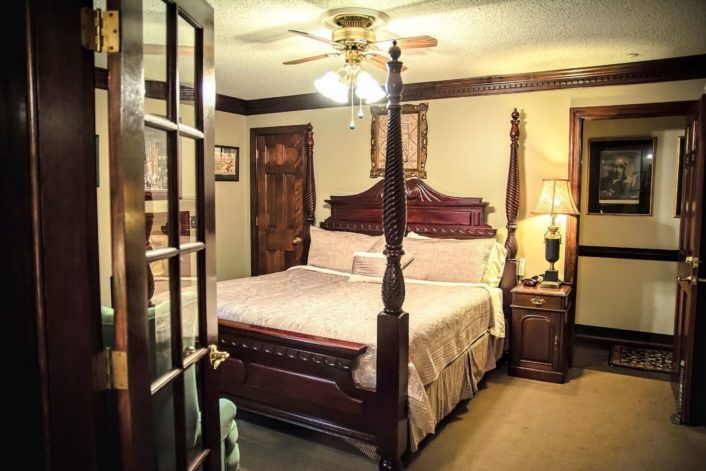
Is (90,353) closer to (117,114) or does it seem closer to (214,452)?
(117,114)

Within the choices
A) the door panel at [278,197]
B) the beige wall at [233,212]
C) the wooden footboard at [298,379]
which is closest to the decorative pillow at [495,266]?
the wooden footboard at [298,379]

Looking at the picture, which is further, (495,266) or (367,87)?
(495,266)

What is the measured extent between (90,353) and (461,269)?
3.38 m

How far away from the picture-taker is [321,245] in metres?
5.01

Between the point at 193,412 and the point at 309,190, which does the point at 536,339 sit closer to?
the point at 309,190

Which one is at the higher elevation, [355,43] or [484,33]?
[484,33]

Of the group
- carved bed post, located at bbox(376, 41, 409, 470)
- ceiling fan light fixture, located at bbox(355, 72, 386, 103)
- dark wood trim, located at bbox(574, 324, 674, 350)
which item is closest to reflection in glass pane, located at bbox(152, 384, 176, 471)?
carved bed post, located at bbox(376, 41, 409, 470)

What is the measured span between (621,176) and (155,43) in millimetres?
5018

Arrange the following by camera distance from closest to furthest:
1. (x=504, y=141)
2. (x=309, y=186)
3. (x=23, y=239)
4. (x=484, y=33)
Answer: (x=23, y=239), (x=484, y=33), (x=504, y=141), (x=309, y=186)

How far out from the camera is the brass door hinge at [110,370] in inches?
46.8

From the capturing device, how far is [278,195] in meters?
5.81

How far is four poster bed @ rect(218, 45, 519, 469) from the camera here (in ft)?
8.59

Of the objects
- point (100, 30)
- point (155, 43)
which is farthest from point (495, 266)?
point (100, 30)

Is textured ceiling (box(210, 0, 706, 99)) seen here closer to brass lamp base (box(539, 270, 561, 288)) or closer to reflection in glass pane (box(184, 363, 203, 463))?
brass lamp base (box(539, 270, 561, 288))
